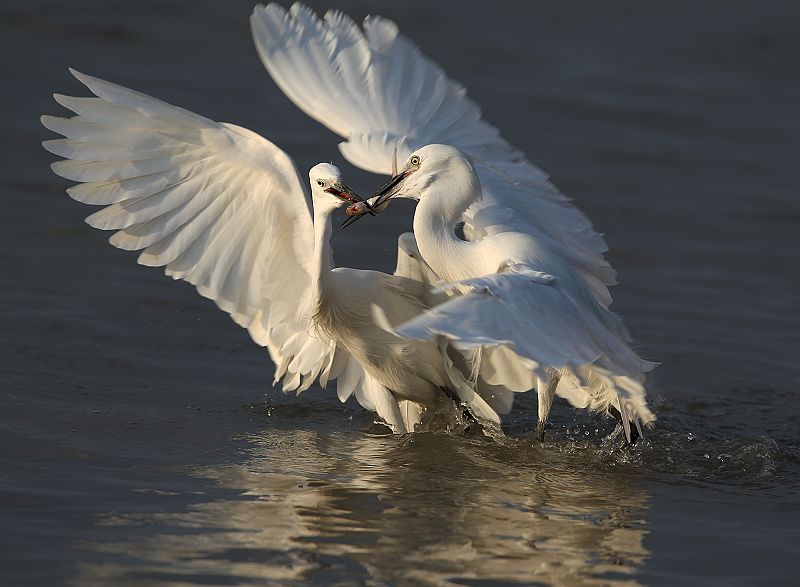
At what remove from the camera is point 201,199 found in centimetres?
764

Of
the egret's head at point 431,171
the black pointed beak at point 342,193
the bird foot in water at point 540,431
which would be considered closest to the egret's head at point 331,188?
the black pointed beak at point 342,193

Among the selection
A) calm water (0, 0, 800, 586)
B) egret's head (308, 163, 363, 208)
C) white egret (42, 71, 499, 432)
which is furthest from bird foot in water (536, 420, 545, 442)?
egret's head (308, 163, 363, 208)

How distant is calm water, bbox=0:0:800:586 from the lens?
5.83 m

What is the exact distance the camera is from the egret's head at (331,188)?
271 inches

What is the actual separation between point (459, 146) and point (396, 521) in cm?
353

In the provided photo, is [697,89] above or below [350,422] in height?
above

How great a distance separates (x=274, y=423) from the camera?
26.3 feet

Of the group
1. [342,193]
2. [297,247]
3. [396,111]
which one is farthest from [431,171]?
[396,111]

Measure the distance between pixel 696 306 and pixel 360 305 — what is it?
3.80m

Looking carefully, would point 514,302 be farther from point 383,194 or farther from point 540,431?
point 540,431

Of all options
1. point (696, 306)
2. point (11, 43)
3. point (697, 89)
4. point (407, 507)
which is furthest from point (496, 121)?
point (407, 507)

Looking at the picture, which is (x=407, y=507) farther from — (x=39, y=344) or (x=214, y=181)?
(x=39, y=344)

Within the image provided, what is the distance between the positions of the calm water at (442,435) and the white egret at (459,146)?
44 cm

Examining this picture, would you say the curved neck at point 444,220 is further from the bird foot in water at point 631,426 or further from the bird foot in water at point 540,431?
the bird foot in water at point 631,426
